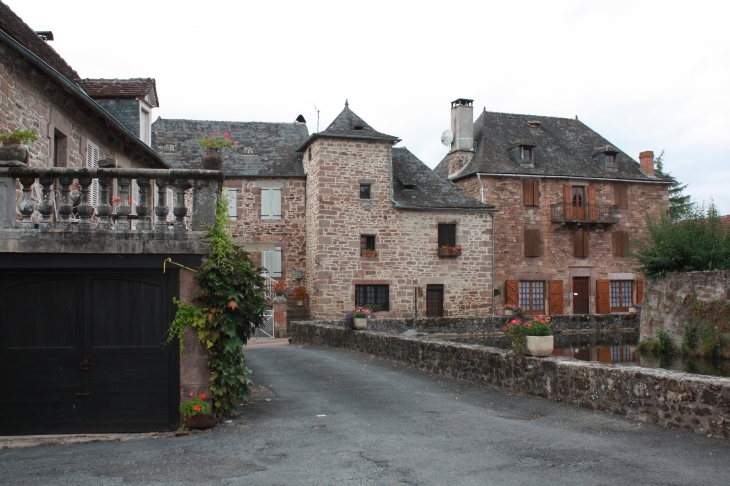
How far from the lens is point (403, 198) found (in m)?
26.8

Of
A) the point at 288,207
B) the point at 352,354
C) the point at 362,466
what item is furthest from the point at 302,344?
the point at 362,466

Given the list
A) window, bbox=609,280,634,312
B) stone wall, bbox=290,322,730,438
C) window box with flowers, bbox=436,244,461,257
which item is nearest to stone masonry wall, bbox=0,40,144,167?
stone wall, bbox=290,322,730,438

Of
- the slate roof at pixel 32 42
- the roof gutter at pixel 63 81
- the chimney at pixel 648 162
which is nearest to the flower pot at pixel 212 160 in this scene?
the roof gutter at pixel 63 81

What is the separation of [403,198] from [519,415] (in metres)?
→ 19.3

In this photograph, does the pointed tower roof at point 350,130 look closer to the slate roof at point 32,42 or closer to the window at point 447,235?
the window at point 447,235

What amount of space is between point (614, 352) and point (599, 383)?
40.1 ft

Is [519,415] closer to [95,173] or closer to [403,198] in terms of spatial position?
[95,173]

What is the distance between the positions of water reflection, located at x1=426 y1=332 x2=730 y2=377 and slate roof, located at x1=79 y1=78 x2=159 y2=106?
10.6m

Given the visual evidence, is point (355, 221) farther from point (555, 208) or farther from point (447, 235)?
point (555, 208)

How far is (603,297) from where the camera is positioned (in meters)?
30.3

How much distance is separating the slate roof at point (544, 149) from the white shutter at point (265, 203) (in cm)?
916

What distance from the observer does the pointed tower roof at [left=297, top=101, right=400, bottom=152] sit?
25.6 meters

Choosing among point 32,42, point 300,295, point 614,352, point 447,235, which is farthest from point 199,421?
point 447,235

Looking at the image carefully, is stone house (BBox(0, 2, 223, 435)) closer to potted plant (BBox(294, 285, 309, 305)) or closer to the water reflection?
the water reflection
